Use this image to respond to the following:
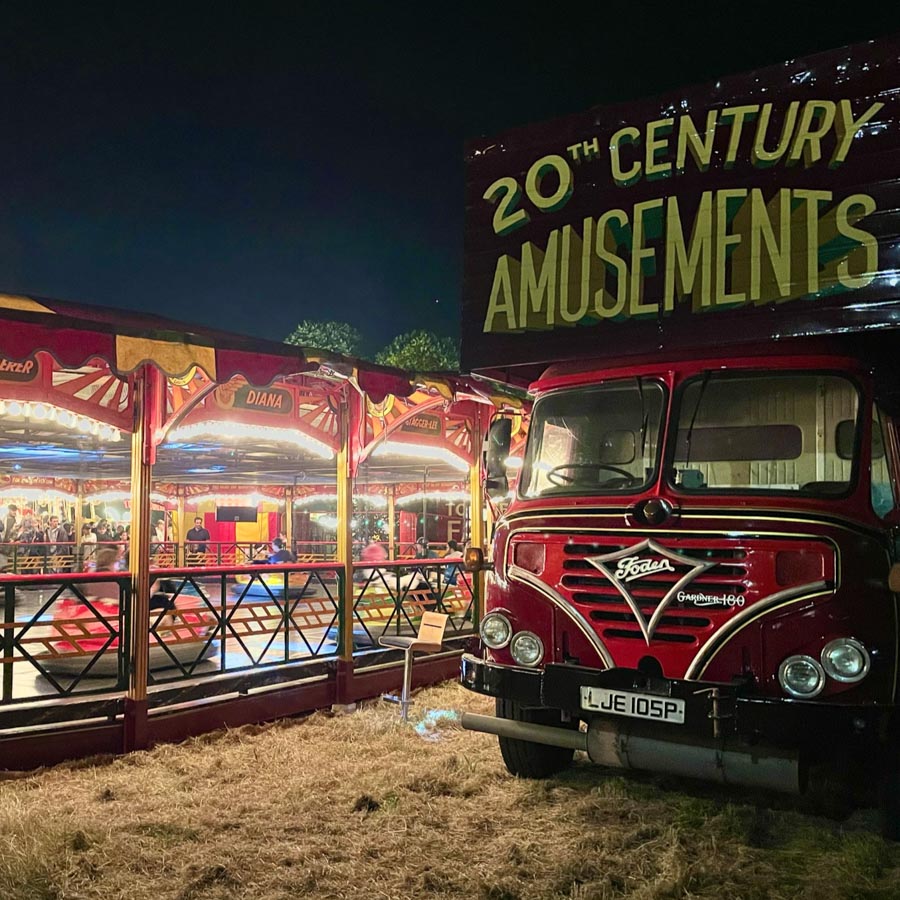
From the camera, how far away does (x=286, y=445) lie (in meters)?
14.3

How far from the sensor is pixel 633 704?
447 cm

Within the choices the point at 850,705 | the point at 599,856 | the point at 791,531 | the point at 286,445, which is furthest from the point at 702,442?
the point at 286,445

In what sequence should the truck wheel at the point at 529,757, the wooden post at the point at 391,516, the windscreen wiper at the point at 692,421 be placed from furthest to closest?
the wooden post at the point at 391,516 → the truck wheel at the point at 529,757 → the windscreen wiper at the point at 692,421

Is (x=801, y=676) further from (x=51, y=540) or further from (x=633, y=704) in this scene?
(x=51, y=540)

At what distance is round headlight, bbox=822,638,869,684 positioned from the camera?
13.4 ft

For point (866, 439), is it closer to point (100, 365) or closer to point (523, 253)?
point (523, 253)

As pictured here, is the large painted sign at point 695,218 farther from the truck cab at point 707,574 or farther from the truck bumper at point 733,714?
the truck bumper at point 733,714

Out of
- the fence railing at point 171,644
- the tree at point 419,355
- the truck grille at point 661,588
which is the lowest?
the fence railing at point 171,644

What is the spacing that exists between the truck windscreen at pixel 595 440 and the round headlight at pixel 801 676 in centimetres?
125

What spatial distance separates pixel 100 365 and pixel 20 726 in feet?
8.83

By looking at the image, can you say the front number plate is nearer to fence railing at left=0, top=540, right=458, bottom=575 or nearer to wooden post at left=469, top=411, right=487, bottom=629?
wooden post at left=469, top=411, right=487, bottom=629

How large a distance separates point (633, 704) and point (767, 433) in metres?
1.69

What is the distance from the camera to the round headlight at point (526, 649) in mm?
4973

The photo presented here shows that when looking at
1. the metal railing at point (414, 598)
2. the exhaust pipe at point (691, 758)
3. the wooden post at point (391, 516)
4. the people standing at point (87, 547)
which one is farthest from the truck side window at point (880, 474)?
the wooden post at point (391, 516)
